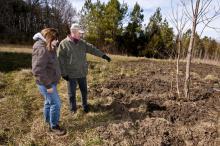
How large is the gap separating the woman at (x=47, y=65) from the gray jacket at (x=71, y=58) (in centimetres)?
70

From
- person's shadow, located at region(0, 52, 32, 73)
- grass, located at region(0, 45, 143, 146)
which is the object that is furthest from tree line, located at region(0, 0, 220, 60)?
grass, located at region(0, 45, 143, 146)

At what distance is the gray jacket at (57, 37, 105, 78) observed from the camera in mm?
5629

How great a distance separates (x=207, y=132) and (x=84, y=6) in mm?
28917

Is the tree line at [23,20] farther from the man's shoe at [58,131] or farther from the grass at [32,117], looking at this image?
the man's shoe at [58,131]

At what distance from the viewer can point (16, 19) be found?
2881cm

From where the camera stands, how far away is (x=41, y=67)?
4.70 meters

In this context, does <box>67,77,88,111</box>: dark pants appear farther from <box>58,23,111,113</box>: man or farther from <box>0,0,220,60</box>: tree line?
<box>0,0,220,60</box>: tree line

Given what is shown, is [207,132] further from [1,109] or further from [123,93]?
[1,109]

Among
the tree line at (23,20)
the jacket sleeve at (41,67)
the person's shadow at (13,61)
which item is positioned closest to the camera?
the jacket sleeve at (41,67)

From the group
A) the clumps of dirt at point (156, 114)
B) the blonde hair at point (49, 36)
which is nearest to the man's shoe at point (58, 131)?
the clumps of dirt at point (156, 114)

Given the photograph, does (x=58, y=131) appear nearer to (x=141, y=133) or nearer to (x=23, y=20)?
(x=141, y=133)

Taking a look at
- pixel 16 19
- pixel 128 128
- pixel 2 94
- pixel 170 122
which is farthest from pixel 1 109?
pixel 16 19

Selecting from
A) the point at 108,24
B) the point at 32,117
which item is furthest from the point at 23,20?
the point at 32,117

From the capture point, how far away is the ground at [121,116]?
4.99m
